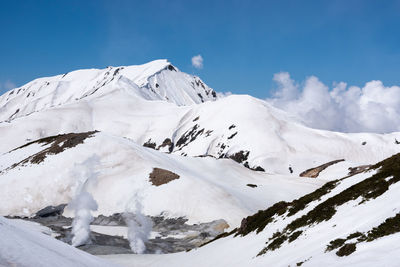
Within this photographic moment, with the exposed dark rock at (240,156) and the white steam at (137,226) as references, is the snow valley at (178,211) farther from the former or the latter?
the exposed dark rock at (240,156)

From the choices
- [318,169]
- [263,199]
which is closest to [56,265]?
[263,199]

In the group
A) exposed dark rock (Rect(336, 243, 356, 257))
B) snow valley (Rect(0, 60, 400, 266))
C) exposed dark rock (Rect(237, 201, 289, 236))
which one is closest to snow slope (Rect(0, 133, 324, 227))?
snow valley (Rect(0, 60, 400, 266))

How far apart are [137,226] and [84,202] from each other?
16.9 metres

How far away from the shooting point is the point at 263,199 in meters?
80.4

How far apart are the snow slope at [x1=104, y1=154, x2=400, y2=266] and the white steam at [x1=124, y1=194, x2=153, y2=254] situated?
15.0m

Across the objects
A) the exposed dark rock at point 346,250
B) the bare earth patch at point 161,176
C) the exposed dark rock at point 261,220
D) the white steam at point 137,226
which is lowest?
the exposed dark rock at point 346,250

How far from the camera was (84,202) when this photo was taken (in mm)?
74500

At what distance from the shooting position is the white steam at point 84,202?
5730cm

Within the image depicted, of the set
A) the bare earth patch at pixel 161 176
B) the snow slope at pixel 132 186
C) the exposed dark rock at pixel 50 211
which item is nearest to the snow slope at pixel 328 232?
the snow slope at pixel 132 186

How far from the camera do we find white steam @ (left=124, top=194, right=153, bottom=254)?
5231cm

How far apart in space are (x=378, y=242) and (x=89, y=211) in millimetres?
65056

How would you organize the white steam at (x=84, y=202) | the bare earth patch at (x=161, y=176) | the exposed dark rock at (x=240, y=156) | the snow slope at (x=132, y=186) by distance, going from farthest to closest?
the exposed dark rock at (x=240, y=156)
the bare earth patch at (x=161, y=176)
the snow slope at (x=132, y=186)
the white steam at (x=84, y=202)

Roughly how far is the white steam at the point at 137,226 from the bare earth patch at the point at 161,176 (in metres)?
5.03

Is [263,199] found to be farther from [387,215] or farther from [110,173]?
[387,215]
